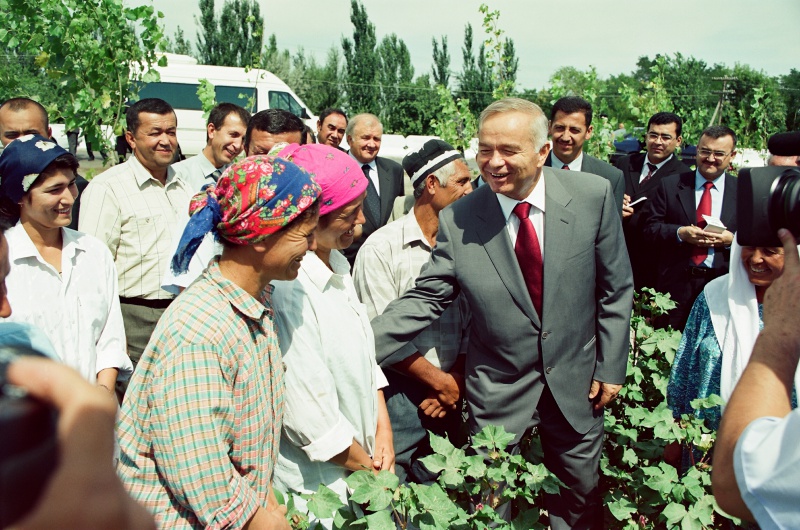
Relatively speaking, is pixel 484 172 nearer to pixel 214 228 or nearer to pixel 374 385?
pixel 374 385

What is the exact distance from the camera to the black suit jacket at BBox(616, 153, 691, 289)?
5141mm

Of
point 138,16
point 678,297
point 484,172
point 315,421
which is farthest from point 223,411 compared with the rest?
point 138,16

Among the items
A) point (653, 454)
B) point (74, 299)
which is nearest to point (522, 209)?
point (653, 454)

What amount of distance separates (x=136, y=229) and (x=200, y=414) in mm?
2212

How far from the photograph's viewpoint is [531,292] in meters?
2.78

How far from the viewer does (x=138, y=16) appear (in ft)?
16.7

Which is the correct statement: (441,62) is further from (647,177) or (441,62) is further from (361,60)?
(647,177)

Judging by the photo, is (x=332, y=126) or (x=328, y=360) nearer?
(x=328, y=360)

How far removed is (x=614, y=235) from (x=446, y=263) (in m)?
0.73

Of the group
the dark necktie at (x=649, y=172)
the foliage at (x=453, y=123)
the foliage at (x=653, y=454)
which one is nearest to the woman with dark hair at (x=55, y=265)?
the foliage at (x=653, y=454)

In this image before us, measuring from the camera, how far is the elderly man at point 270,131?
12.7 feet

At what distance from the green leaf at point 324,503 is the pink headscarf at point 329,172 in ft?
3.11

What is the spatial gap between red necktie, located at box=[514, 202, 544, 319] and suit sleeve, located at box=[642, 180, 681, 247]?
94.2 inches

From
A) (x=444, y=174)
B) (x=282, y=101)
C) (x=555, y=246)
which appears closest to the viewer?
(x=555, y=246)
